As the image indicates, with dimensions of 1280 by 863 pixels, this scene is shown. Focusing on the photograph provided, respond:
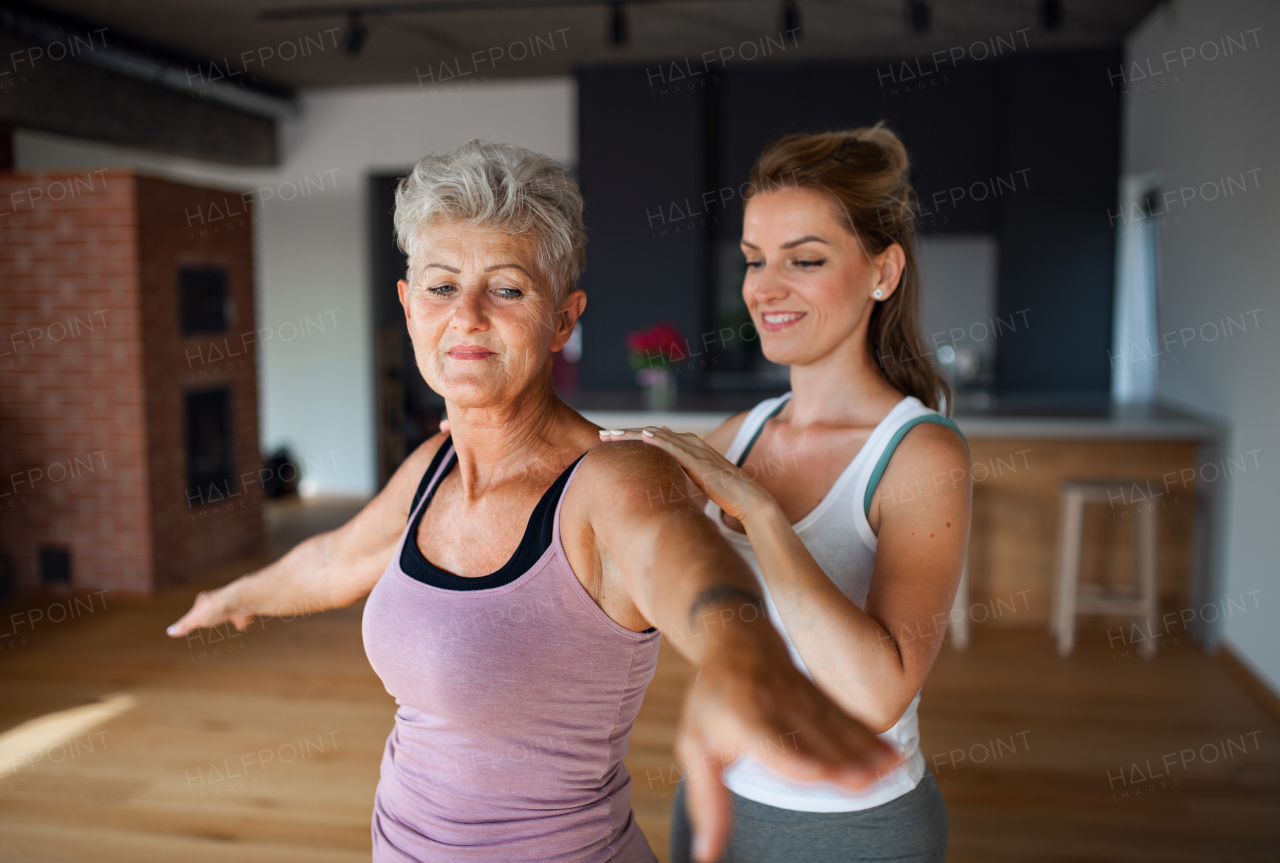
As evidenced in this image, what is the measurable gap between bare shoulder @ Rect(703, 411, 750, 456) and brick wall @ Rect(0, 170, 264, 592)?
4.30 m

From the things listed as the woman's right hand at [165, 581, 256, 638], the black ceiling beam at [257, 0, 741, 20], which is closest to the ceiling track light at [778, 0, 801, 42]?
the black ceiling beam at [257, 0, 741, 20]

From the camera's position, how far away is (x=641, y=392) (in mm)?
6219

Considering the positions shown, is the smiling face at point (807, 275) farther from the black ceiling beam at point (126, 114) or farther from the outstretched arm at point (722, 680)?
the black ceiling beam at point (126, 114)

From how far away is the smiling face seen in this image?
55.7 inches

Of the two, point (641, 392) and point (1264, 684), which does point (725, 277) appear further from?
point (1264, 684)

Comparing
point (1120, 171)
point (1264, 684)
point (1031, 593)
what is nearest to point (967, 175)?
point (1120, 171)

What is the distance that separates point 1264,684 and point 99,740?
4.29 meters

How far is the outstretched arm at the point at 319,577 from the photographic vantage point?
1434mm

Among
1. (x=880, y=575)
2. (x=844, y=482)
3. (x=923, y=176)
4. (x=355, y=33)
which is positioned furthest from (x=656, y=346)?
(x=880, y=575)

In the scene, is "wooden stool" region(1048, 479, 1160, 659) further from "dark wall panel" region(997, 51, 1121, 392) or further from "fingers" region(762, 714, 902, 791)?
"fingers" region(762, 714, 902, 791)

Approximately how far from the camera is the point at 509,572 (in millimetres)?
1103

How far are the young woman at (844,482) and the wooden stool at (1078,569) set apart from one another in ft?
10.2

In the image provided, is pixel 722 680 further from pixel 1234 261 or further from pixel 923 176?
pixel 923 176

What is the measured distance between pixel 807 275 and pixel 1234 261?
3.75 m
